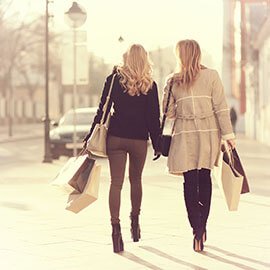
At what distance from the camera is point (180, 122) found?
7.78m

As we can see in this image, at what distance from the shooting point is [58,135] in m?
25.8

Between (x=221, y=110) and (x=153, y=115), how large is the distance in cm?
57

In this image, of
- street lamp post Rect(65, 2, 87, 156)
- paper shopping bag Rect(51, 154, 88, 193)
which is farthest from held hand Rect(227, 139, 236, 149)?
street lamp post Rect(65, 2, 87, 156)

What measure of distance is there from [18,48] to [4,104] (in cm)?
1025

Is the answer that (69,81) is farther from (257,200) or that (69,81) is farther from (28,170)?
(257,200)

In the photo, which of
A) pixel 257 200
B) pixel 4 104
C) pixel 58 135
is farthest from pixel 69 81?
pixel 4 104

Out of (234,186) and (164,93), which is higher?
(164,93)

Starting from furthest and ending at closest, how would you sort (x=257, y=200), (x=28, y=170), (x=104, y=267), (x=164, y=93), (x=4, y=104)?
(x=4, y=104)
(x=28, y=170)
(x=257, y=200)
(x=164, y=93)
(x=104, y=267)

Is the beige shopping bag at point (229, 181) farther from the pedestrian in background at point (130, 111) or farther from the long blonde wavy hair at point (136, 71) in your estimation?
the long blonde wavy hair at point (136, 71)

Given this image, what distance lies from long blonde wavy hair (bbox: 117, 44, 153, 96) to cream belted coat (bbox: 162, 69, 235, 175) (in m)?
0.20

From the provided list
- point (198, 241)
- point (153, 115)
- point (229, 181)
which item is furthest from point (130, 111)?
point (198, 241)

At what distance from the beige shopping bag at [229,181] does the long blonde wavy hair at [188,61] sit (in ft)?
2.33

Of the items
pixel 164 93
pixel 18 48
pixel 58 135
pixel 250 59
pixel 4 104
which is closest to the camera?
pixel 164 93

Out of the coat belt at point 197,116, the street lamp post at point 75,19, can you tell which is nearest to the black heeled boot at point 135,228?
the coat belt at point 197,116
